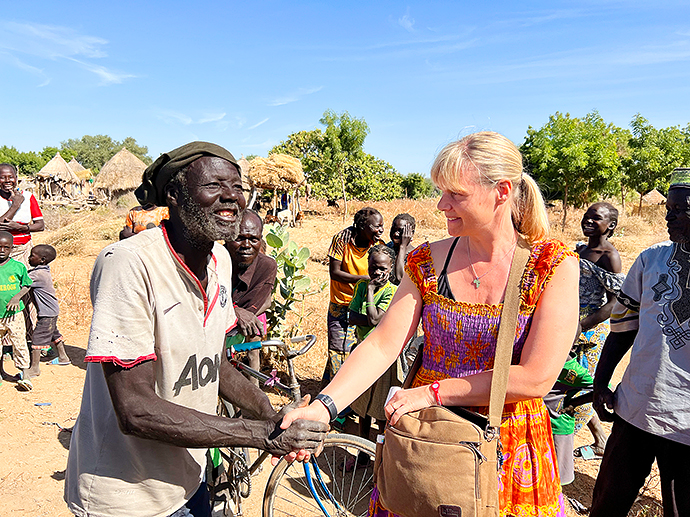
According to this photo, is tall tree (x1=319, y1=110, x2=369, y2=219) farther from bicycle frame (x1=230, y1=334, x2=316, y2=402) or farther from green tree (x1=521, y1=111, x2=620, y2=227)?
bicycle frame (x1=230, y1=334, x2=316, y2=402)

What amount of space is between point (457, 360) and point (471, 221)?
18.7 inches

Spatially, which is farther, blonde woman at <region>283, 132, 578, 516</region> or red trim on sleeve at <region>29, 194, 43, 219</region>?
red trim on sleeve at <region>29, 194, 43, 219</region>

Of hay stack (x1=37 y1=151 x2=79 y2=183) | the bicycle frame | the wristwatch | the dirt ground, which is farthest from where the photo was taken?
hay stack (x1=37 y1=151 x2=79 y2=183)

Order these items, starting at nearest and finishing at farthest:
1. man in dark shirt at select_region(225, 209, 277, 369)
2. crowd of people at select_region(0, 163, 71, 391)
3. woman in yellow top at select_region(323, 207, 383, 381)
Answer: man in dark shirt at select_region(225, 209, 277, 369), woman in yellow top at select_region(323, 207, 383, 381), crowd of people at select_region(0, 163, 71, 391)

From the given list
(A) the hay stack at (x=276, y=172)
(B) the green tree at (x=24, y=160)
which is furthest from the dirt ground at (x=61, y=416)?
(B) the green tree at (x=24, y=160)

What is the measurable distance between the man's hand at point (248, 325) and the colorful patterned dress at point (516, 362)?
68.6 inches

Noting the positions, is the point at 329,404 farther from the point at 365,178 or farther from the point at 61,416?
the point at 365,178

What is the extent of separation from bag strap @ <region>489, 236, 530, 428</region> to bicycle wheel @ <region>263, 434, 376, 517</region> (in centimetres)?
114

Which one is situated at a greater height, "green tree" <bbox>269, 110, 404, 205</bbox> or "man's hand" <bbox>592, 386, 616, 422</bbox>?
"green tree" <bbox>269, 110, 404, 205</bbox>

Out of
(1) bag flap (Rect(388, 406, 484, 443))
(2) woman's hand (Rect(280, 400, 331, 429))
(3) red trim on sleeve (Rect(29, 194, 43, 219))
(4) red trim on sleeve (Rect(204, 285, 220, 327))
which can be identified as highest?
(3) red trim on sleeve (Rect(29, 194, 43, 219))

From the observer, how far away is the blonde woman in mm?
1591

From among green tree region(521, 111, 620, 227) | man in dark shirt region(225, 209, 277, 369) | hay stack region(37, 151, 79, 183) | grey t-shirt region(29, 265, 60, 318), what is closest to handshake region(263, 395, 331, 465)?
man in dark shirt region(225, 209, 277, 369)

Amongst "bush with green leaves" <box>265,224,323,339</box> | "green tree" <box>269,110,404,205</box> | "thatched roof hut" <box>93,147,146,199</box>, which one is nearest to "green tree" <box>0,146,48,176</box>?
"thatched roof hut" <box>93,147,146,199</box>

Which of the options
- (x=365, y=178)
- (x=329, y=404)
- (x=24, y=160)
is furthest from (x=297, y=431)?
(x=24, y=160)
